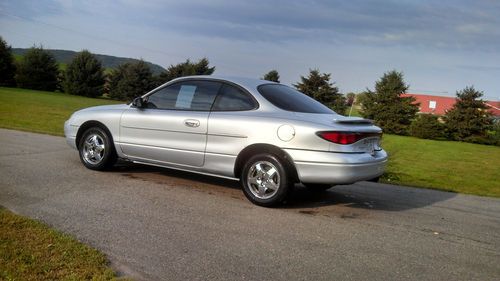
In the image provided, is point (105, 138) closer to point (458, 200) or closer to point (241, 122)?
point (241, 122)

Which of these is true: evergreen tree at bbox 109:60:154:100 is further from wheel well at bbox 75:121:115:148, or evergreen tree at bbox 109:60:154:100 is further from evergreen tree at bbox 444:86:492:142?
wheel well at bbox 75:121:115:148

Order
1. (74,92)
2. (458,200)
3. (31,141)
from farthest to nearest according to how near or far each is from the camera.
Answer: (74,92) < (31,141) < (458,200)

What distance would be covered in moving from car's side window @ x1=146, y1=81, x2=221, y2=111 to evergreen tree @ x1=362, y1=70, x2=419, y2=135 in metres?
32.1

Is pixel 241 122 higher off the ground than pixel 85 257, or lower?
higher

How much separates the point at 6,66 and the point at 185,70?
15581 millimetres

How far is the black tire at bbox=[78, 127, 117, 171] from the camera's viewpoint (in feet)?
24.9

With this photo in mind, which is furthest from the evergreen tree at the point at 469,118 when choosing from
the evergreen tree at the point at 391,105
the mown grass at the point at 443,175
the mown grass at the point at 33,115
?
the mown grass at the point at 33,115

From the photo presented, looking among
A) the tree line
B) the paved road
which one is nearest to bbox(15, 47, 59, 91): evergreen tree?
the tree line

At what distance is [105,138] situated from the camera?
7.60 meters

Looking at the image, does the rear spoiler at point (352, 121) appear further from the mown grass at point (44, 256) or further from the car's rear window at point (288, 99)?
the mown grass at point (44, 256)

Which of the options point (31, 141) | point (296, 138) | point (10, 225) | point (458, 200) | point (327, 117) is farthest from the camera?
point (31, 141)

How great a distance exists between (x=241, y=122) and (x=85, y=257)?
2899 millimetres

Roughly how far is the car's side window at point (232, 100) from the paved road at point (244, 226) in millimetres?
1187

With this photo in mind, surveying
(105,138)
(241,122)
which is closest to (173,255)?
(241,122)
